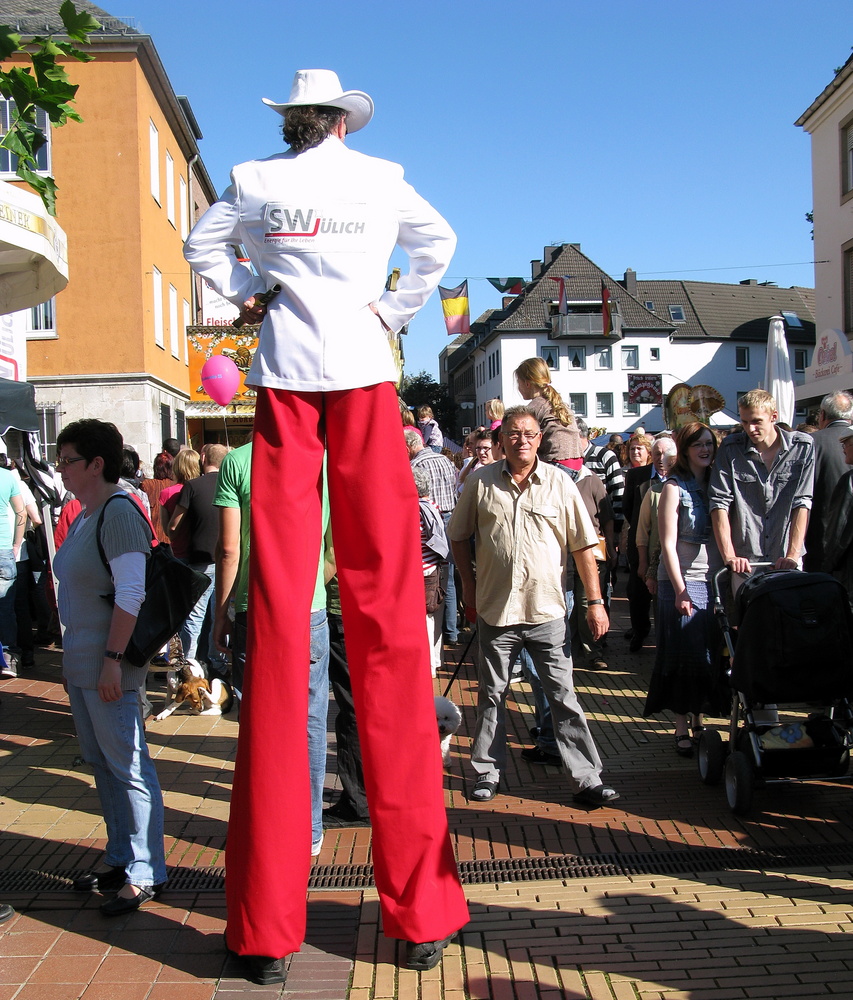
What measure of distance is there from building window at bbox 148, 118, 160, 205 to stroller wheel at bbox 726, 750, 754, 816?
66.8 ft

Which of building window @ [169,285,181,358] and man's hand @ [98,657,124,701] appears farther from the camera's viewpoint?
building window @ [169,285,181,358]

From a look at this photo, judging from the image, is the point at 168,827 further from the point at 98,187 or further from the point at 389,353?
the point at 98,187

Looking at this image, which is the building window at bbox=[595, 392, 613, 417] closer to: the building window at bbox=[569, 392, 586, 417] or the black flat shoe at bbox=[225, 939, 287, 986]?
the building window at bbox=[569, 392, 586, 417]

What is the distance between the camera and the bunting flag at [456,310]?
23.1 m

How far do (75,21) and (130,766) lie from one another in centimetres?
275

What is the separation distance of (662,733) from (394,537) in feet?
12.5

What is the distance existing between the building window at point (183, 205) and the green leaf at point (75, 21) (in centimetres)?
2409

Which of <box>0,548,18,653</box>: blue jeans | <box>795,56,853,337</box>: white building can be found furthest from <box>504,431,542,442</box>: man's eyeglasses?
<box>795,56,853,337</box>: white building

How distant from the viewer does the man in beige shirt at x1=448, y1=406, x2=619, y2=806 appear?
16.3 ft

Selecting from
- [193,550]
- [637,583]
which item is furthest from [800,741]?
[193,550]

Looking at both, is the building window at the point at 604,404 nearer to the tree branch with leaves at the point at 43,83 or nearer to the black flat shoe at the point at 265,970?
the tree branch with leaves at the point at 43,83

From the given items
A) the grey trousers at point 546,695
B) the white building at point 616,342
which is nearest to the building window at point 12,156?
the grey trousers at point 546,695

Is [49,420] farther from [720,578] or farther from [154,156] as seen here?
[720,578]

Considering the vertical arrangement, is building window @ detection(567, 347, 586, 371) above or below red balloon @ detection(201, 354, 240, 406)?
above
